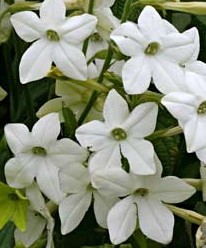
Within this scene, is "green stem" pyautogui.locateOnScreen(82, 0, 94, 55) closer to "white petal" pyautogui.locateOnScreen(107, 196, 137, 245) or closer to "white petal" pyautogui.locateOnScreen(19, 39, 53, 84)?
"white petal" pyautogui.locateOnScreen(19, 39, 53, 84)

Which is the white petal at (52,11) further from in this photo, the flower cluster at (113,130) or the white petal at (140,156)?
the white petal at (140,156)

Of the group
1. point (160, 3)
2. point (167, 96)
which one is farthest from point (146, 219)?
point (160, 3)

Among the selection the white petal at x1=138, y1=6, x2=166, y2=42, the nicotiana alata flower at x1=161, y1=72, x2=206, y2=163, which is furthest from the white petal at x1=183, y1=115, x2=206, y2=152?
the white petal at x1=138, y1=6, x2=166, y2=42

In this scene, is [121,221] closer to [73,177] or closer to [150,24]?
[73,177]

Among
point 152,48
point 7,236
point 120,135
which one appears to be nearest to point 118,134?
point 120,135

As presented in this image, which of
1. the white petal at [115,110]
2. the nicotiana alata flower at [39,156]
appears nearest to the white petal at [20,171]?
the nicotiana alata flower at [39,156]

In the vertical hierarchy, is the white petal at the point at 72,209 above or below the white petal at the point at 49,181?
below
